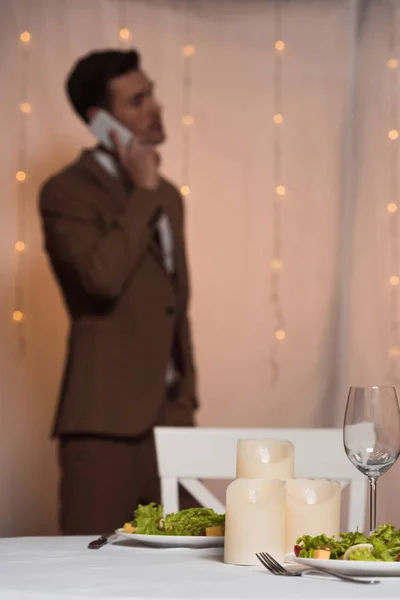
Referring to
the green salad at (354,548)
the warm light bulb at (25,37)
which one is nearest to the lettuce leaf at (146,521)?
the green salad at (354,548)

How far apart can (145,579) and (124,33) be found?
262 centimetres

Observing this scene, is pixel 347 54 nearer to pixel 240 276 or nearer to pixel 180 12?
pixel 180 12

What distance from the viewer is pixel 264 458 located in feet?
3.77

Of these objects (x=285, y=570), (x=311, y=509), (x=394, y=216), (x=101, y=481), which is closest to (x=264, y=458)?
(x=311, y=509)

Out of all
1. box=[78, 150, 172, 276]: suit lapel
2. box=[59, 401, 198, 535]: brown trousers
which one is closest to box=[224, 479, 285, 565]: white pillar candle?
box=[59, 401, 198, 535]: brown trousers

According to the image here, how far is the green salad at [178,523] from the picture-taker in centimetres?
118

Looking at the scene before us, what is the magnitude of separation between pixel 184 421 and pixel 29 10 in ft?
4.49

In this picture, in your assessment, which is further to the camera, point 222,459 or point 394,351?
point 394,351

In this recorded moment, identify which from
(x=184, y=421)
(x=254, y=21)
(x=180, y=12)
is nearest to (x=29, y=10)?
(x=180, y=12)

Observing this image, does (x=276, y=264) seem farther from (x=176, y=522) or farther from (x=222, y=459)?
(x=176, y=522)

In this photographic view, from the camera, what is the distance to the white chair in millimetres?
1748

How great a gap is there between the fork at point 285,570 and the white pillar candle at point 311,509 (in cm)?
9

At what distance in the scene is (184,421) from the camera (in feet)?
10.1

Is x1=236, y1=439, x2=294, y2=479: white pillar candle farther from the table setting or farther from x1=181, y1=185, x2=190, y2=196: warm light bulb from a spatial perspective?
x1=181, y1=185, x2=190, y2=196: warm light bulb
